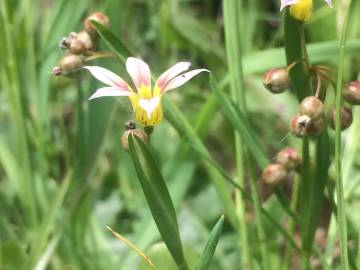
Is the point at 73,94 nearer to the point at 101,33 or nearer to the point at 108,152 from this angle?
the point at 108,152

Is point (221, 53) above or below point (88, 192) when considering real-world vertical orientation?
above

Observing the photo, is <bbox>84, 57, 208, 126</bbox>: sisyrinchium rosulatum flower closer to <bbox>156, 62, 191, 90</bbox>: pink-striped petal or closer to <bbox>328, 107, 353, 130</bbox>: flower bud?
<bbox>156, 62, 191, 90</bbox>: pink-striped petal

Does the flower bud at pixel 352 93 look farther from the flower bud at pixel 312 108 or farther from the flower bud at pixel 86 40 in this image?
the flower bud at pixel 86 40

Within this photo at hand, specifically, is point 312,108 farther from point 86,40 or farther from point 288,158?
point 86,40

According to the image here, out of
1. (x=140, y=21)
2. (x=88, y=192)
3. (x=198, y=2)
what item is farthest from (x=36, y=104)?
(x=198, y=2)

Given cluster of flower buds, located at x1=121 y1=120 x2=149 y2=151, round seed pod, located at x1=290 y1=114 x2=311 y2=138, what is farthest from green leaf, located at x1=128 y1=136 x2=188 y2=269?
round seed pod, located at x1=290 y1=114 x2=311 y2=138

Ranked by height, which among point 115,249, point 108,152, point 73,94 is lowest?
point 115,249

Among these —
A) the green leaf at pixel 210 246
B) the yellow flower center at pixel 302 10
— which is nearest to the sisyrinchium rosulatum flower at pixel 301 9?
the yellow flower center at pixel 302 10
